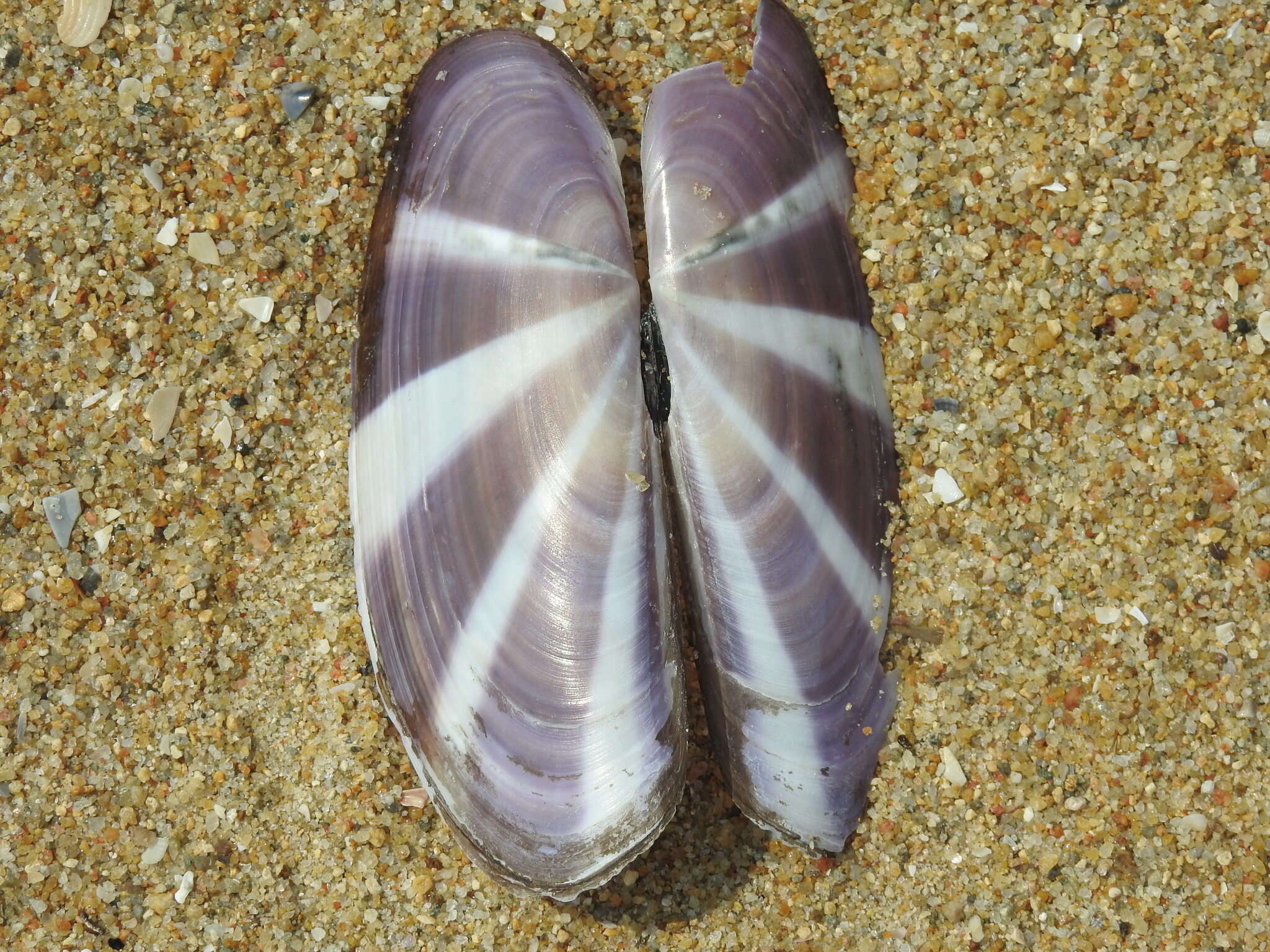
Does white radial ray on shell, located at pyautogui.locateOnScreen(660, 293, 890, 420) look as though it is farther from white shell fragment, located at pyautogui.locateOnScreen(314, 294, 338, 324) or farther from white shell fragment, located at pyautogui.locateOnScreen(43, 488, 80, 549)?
white shell fragment, located at pyautogui.locateOnScreen(43, 488, 80, 549)

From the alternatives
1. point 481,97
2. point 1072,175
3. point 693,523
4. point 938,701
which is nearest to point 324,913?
point 693,523

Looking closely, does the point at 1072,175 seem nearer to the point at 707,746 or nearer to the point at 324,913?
the point at 707,746

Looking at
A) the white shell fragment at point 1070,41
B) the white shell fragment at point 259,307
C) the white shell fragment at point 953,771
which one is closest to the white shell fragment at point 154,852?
the white shell fragment at point 259,307

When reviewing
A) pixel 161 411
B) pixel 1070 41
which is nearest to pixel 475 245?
pixel 161 411

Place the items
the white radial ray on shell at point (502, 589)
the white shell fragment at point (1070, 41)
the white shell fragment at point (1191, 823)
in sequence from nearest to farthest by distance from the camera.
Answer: the white radial ray on shell at point (502, 589) → the white shell fragment at point (1191, 823) → the white shell fragment at point (1070, 41)

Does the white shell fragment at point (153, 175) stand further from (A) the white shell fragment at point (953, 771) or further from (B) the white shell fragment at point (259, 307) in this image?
(A) the white shell fragment at point (953, 771)

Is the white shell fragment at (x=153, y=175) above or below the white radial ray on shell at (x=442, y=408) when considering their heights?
above

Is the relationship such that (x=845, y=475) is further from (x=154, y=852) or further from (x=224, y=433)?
(x=154, y=852)
